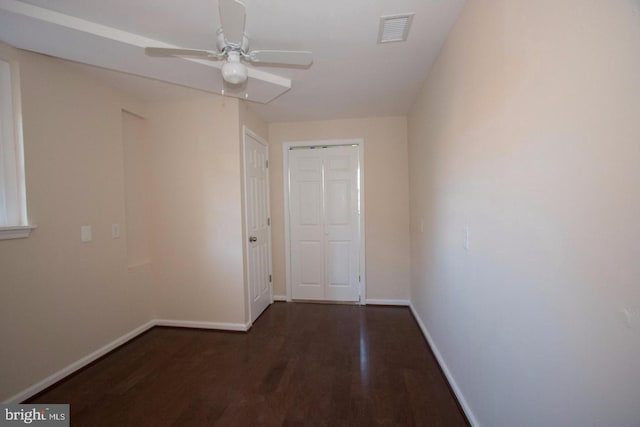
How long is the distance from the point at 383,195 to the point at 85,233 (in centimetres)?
316

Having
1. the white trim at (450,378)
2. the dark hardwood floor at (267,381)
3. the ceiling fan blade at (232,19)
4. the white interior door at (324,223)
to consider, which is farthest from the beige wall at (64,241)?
the white trim at (450,378)

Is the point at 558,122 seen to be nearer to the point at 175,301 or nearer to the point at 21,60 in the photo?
the point at 21,60

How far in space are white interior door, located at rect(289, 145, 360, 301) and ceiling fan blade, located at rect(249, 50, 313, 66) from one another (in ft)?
6.07

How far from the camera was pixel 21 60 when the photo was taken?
170cm

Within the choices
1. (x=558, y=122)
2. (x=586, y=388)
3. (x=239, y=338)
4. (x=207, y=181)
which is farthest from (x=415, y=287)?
(x=207, y=181)

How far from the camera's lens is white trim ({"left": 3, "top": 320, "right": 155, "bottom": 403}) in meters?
1.65

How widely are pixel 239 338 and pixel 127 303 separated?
1.20 meters

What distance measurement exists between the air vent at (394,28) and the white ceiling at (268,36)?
0.04 meters

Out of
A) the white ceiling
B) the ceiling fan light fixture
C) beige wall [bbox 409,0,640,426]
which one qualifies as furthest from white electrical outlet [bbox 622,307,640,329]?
the ceiling fan light fixture

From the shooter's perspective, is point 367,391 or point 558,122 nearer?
point 558,122

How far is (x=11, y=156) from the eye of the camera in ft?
5.52

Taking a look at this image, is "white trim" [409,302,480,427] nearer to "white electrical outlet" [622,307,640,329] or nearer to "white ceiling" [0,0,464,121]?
"white electrical outlet" [622,307,640,329]

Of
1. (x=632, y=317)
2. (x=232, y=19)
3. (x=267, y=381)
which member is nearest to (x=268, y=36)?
(x=232, y=19)

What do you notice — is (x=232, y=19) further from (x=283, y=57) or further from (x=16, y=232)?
(x=16, y=232)
